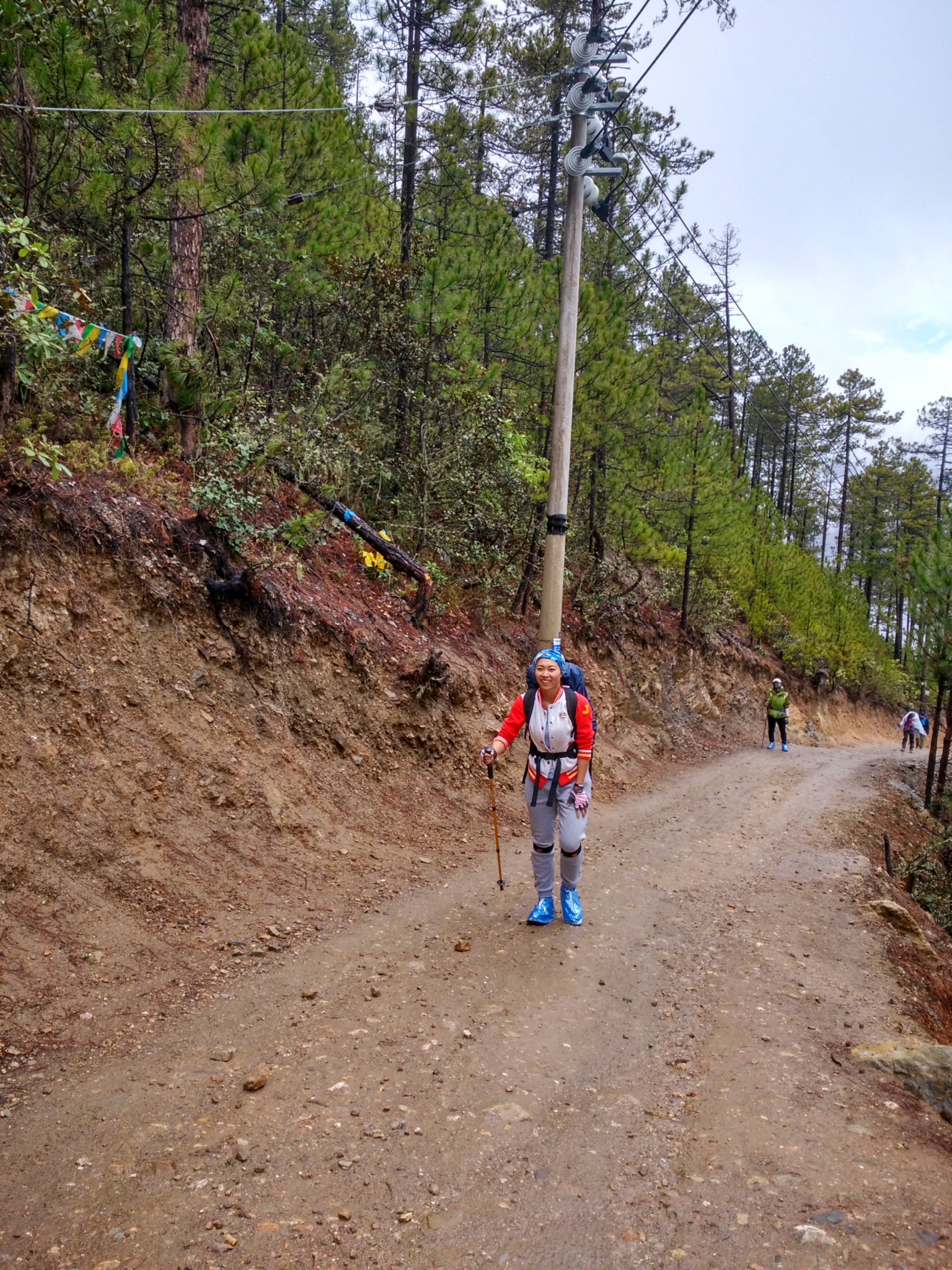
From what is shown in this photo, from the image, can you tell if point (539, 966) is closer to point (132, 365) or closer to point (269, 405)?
point (132, 365)

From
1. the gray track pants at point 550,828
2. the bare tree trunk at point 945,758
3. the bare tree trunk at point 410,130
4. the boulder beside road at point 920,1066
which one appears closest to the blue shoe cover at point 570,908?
the gray track pants at point 550,828

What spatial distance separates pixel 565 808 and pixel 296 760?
279cm

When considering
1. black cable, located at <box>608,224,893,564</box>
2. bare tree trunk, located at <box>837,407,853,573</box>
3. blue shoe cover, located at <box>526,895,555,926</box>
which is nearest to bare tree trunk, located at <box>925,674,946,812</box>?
black cable, located at <box>608,224,893,564</box>

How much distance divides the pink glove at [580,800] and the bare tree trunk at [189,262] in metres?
5.88

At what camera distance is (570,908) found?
619 centimetres

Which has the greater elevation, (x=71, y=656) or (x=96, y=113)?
(x=96, y=113)

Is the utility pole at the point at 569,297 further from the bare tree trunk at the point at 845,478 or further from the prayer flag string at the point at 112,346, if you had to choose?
the bare tree trunk at the point at 845,478

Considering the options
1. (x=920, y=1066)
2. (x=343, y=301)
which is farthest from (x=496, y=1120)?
(x=343, y=301)

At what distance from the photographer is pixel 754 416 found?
49312mm

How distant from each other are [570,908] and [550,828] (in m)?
0.74

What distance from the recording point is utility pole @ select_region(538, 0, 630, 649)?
8625 mm

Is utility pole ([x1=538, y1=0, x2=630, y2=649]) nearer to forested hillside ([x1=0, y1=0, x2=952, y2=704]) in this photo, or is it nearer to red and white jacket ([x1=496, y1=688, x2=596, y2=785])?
forested hillside ([x1=0, y1=0, x2=952, y2=704])

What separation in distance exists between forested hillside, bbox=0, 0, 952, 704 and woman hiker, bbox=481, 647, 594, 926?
3.56 metres

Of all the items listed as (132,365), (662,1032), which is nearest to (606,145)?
(132,365)
